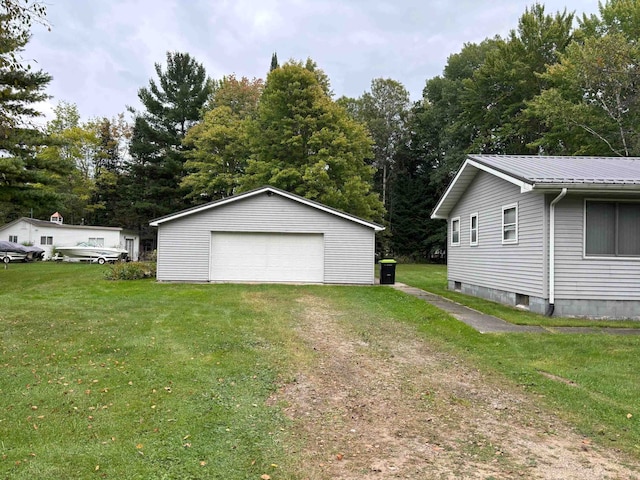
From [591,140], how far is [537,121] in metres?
6.12

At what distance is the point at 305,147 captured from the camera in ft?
90.1

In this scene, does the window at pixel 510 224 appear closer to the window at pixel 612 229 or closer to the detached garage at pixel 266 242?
the window at pixel 612 229

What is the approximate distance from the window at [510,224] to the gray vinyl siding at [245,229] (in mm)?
6407

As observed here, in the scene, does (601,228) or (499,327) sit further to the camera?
(601,228)

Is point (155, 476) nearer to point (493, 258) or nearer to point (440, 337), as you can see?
point (440, 337)

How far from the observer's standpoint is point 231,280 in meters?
16.9

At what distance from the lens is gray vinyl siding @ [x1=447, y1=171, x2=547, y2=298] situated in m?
9.61

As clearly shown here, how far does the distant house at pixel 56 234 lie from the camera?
29.6 metres

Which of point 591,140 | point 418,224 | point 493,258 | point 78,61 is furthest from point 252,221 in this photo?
point 418,224

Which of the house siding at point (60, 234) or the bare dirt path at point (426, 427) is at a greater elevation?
the house siding at point (60, 234)

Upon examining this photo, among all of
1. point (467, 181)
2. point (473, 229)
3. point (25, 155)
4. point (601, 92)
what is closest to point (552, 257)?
point (473, 229)

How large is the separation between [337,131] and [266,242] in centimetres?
1257

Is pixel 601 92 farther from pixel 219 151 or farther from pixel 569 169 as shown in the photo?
pixel 219 151

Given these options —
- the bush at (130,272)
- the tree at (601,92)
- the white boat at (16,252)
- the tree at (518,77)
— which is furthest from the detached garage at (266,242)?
the tree at (518,77)
